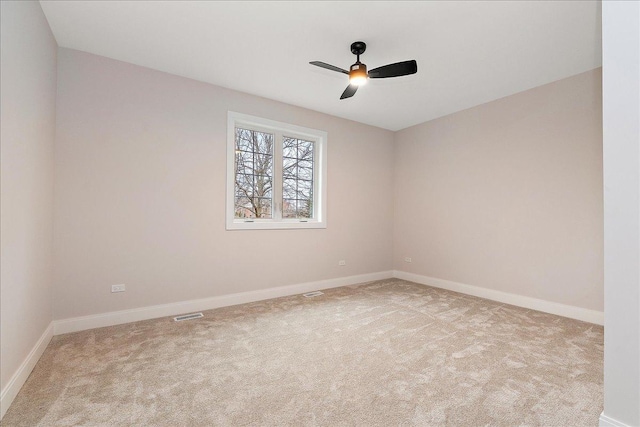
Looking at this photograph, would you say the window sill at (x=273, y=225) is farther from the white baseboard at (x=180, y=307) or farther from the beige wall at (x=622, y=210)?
the beige wall at (x=622, y=210)

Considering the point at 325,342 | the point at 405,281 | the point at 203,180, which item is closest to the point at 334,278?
the point at 405,281

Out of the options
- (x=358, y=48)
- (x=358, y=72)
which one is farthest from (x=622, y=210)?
(x=358, y=48)

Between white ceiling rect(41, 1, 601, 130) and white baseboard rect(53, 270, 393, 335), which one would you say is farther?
white baseboard rect(53, 270, 393, 335)

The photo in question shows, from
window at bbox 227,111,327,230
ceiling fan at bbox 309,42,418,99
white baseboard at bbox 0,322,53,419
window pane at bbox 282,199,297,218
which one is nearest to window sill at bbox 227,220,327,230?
window at bbox 227,111,327,230

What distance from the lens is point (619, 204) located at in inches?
57.4

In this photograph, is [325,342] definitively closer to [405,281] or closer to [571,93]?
[405,281]

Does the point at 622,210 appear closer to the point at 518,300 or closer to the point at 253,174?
the point at 518,300

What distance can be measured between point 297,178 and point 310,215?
0.63m

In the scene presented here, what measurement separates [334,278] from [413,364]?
2580mm

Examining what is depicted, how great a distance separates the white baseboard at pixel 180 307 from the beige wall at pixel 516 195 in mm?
1781

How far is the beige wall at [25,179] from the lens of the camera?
5.92 feet

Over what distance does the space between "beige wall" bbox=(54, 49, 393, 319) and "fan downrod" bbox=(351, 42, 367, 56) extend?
5.49 feet

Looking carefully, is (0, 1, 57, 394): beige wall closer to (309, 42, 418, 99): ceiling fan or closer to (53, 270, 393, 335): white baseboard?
(53, 270, 393, 335): white baseboard

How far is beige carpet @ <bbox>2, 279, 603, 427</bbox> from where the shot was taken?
1.74 metres
